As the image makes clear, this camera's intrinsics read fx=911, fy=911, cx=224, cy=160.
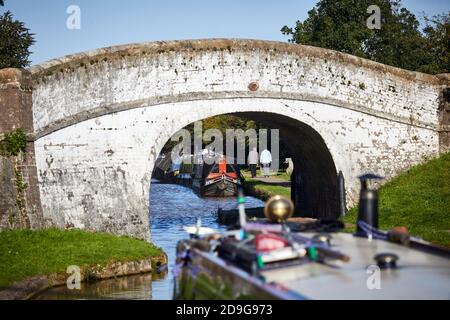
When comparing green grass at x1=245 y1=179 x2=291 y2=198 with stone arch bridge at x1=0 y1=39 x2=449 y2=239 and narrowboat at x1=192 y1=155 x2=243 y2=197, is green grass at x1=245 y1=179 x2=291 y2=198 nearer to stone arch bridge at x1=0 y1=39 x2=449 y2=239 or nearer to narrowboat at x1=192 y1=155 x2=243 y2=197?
narrowboat at x1=192 y1=155 x2=243 y2=197

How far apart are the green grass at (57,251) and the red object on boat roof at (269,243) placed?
6.28 m

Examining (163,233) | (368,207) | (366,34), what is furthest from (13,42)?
(368,207)

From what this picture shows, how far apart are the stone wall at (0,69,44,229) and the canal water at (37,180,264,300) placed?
2.68 m

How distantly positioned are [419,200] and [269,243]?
1192 cm

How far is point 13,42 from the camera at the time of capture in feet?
86.0

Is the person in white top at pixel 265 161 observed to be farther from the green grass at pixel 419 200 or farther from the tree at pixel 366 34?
the green grass at pixel 419 200

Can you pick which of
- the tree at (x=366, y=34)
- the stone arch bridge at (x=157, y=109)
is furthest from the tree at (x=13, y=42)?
the tree at (x=366, y=34)

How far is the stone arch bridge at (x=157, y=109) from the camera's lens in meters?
16.5

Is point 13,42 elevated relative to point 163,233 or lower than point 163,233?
elevated

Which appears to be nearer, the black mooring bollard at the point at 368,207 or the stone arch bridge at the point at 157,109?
the black mooring bollard at the point at 368,207

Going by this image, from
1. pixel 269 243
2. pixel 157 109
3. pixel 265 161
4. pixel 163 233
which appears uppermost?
pixel 157 109

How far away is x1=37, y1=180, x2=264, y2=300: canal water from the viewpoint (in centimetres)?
1323

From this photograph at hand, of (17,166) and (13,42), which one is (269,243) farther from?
(13,42)

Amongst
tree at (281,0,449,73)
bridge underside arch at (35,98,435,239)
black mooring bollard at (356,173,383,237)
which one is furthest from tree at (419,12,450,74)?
black mooring bollard at (356,173,383,237)
